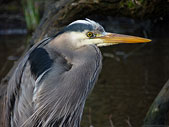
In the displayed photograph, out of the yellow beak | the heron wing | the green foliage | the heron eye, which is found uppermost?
the heron eye

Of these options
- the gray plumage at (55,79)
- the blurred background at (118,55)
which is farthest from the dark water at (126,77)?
the gray plumage at (55,79)

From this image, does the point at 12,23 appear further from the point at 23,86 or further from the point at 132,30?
the point at 23,86

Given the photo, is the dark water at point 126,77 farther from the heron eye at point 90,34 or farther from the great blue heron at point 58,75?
the heron eye at point 90,34

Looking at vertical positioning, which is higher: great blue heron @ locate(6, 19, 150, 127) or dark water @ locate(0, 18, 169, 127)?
great blue heron @ locate(6, 19, 150, 127)

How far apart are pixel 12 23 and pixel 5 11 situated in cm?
52

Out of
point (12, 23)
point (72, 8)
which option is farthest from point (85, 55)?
point (12, 23)

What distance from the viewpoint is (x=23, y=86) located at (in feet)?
9.80

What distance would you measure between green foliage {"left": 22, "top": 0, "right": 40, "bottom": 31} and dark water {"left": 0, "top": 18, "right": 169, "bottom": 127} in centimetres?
40

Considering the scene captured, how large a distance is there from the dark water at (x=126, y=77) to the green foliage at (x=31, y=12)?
1.32 ft

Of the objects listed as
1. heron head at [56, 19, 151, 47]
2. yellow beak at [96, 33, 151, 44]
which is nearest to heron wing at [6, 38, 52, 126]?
heron head at [56, 19, 151, 47]

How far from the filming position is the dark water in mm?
5074

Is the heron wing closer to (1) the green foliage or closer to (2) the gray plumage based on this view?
(2) the gray plumage

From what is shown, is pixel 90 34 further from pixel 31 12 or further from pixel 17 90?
pixel 31 12

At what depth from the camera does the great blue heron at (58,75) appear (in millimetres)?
2941
